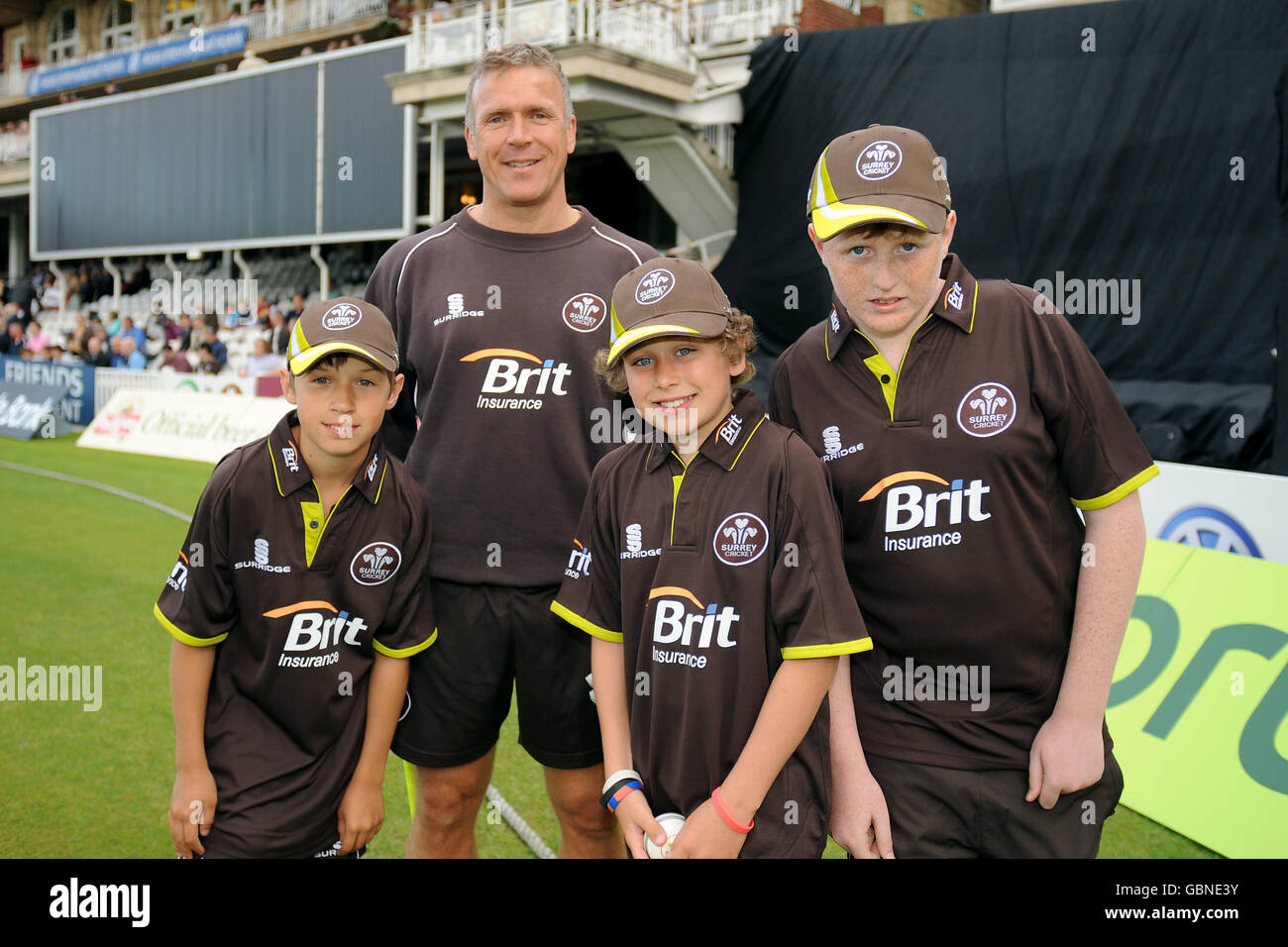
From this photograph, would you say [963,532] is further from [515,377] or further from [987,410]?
[515,377]

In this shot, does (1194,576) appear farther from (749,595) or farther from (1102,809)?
(749,595)

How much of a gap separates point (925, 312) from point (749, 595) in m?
0.80

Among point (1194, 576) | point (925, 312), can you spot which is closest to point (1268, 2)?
point (1194, 576)

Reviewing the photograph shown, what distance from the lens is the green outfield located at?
3.97 metres

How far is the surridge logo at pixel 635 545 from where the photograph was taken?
250cm

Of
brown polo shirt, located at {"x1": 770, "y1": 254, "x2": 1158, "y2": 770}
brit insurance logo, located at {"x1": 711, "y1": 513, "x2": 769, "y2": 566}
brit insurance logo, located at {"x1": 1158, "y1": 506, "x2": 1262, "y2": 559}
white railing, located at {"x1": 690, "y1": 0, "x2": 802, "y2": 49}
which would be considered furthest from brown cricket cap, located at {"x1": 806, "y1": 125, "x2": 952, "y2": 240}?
white railing, located at {"x1": 690, "y1": 0, "x2": 802, "y2": 49}

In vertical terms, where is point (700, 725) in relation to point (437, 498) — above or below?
below

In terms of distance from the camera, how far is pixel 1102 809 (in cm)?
241

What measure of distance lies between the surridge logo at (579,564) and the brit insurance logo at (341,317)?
0.87 m

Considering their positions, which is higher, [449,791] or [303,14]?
[303,14]

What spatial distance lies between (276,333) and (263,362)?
8.24ft

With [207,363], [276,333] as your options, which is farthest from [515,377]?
[276,333]

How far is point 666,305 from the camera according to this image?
96.3 inches
